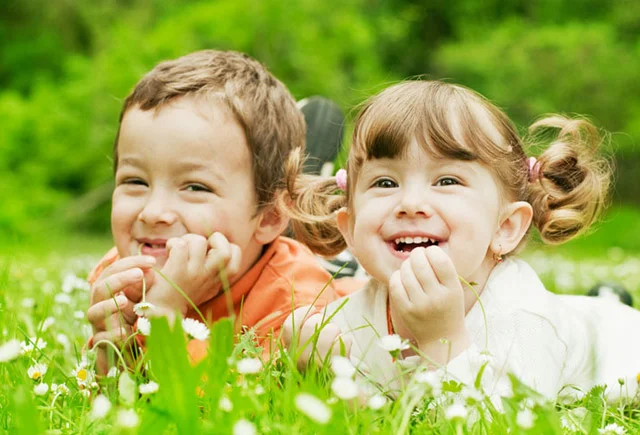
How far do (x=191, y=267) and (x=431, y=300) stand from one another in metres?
0.76

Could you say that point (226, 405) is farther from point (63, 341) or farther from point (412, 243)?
point (63, 341)

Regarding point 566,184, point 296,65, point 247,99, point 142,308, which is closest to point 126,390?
point 142,308

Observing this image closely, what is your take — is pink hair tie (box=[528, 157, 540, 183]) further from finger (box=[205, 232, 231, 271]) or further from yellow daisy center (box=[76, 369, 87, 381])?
yellow daisy center (box=[76, 369, 87, 381])

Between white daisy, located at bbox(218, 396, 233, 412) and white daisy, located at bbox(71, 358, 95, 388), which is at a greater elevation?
white daisy, located at bbox(218, 396, 233, 412)

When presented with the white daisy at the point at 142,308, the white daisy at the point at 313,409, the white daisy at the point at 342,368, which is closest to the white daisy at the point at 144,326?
the white daisy at the point at 142,308

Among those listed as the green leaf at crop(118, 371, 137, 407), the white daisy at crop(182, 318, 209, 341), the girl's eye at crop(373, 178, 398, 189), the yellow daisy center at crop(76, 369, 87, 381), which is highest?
the girl's eye at crop(373, 178, 398, 189)

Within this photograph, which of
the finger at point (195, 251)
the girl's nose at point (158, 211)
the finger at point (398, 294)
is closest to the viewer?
the finger at point (398, 294)

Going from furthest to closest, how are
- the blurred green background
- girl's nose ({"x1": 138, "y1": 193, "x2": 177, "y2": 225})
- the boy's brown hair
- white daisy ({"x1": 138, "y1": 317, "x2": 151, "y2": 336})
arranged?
the blurred green background
the boy's brown hair
girl's nose ({"x1": 138, "y1": 193, "x2": 177, "y2": 225})
white daisy ({"x1": 138, "y1": 317, "x2": 151, "y2": 336})

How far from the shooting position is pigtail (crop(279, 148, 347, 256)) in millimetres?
2441

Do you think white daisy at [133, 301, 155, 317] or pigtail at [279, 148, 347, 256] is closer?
white daisy at [133, 301, 155, 317]

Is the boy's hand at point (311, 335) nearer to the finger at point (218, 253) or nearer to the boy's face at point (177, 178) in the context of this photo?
the finger at point (218, 253)

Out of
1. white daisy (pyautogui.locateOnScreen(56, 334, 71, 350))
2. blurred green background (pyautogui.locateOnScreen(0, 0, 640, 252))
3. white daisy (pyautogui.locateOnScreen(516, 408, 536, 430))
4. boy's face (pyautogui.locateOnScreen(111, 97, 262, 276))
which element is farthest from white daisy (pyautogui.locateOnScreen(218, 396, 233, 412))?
blurred green background (pyautogui.locateOnScreen(0, 0, 640, 252))

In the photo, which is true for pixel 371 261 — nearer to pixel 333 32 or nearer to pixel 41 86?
pixel 333 32

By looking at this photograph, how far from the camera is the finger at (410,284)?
1.80 meters
